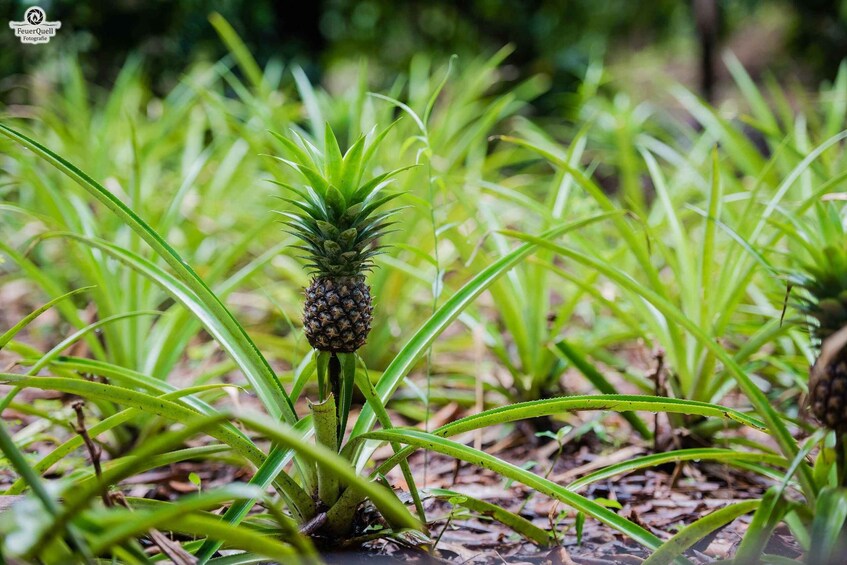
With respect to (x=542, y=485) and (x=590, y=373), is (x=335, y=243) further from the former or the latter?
(x=590, y=373)

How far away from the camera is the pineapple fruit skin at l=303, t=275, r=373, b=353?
3.21 feet

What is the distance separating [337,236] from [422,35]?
3.99 meters

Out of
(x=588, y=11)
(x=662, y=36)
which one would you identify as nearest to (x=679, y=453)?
(x=588, y=11)

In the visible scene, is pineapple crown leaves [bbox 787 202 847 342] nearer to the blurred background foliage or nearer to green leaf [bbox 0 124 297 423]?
green leaf [bbox 0 124 297 423]

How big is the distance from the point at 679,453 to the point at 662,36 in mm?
5076

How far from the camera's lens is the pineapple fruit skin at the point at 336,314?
978mm

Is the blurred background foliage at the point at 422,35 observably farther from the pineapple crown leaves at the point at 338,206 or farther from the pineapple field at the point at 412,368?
the pineapple crown leaves at the point at 338,206

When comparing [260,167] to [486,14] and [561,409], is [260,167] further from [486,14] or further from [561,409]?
[561,409]

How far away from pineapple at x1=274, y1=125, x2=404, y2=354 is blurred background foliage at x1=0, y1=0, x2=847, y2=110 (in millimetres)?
3008

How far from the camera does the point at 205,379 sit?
63.9 inches

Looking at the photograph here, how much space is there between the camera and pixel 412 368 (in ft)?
3.85

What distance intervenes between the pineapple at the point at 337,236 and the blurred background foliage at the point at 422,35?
118 inches

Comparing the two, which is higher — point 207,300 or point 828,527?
point 207,300

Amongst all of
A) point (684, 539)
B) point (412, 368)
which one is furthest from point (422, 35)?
point (684, 539)
